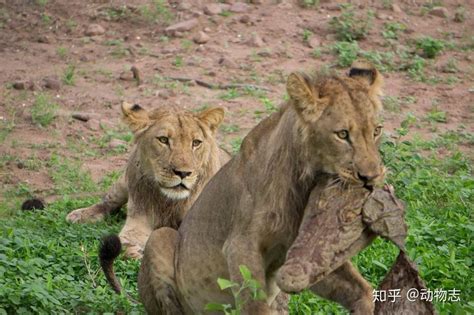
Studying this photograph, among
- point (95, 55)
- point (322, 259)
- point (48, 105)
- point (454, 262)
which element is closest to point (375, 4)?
point (95, 55)

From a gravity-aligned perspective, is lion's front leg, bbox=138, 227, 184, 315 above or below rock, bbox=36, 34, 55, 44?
above

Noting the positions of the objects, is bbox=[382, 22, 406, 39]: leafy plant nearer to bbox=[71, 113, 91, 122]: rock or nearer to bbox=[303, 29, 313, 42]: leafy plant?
bbox=[303, 29, 313, 42]: leafy plant

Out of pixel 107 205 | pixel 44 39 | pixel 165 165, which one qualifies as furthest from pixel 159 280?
pixel 44 39

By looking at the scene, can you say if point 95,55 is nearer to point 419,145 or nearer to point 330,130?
point 419,145

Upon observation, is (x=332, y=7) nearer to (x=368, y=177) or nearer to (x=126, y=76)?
(x=126, y=76)

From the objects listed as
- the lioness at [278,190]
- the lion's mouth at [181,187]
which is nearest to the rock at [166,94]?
the lion's mouth at [181,187]

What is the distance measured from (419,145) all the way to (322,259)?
5031 mm

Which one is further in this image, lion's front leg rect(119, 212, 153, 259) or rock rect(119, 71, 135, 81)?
rock rect(119, 71, 135, 81)

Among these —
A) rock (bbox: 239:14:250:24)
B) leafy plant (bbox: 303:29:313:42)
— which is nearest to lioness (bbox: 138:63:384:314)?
leafy plant (bbox: 303:29:313:42)

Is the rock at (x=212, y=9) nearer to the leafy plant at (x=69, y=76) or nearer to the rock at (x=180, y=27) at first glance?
the rock at (x=180, y=27)

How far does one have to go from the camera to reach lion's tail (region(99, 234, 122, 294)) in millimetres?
6023

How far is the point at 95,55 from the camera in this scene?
1162 centimetres

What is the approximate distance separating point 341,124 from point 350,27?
7251 millimetres

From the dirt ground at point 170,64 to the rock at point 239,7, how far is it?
1 centimetres
